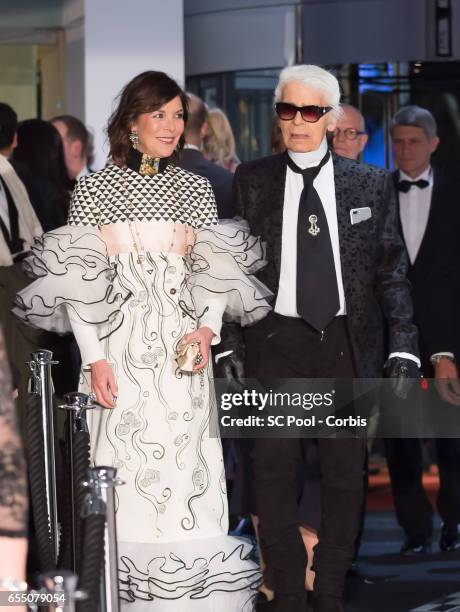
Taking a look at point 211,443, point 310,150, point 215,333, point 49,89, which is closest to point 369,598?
point 211,443

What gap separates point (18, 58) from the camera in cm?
859

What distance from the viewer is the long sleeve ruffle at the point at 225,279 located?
4.46 m

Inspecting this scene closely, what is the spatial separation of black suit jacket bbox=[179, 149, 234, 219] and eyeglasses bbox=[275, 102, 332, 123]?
856mm

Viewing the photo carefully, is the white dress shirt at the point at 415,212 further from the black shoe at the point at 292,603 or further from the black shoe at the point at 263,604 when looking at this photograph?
the black shoe at the point at 292,603

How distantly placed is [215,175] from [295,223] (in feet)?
3.34

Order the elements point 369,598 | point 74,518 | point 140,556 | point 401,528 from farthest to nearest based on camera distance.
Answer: point 401,528, point 369,598, point 140,556, point 74,518

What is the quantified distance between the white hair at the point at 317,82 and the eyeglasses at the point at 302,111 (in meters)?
0.04

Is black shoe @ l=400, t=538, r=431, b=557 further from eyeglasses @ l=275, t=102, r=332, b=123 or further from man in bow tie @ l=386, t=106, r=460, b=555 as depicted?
eyeglasses @ l=275, t=102, r=332, b=123

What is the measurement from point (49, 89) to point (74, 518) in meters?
5.01

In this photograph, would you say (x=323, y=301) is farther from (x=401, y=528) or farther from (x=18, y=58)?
(x=18, y=58)

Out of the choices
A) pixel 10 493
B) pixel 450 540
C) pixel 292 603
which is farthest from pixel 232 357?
pixel 10 493

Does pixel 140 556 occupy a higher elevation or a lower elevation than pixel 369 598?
higher

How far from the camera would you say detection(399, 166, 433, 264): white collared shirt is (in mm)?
5879

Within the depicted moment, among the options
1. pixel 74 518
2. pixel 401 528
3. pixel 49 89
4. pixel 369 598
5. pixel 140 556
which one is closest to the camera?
pixel 74 518
